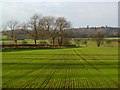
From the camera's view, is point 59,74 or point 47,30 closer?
point 59,74

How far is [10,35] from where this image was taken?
8269 centimetres

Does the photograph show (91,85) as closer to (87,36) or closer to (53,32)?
(53,32)

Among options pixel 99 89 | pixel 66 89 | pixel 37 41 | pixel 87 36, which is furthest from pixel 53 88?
pixel 87 36

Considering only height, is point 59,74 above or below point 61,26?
below

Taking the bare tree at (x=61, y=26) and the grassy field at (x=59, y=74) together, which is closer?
the grassy field at (x=59, y=74)

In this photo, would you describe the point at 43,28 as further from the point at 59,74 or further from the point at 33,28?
the point at 59,74

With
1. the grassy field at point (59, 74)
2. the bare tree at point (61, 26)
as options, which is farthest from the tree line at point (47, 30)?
the grassy field at point (59, 74)

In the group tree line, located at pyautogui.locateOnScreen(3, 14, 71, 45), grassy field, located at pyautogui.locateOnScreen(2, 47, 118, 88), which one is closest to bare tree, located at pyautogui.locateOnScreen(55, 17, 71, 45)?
tree line, located at pyautogui.locateOnScreen(3, 14, 71, 45)

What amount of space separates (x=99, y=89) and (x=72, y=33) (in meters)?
74.2

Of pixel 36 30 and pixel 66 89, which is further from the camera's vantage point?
pixel 36 30

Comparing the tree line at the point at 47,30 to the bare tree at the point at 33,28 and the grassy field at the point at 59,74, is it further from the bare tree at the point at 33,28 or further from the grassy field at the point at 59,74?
the grassy field at the point at 59,74

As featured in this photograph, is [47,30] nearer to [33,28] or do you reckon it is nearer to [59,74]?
→ [33,28]

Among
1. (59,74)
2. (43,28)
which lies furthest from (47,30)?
(59,74)

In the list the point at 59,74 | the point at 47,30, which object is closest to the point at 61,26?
the point at 47,30
